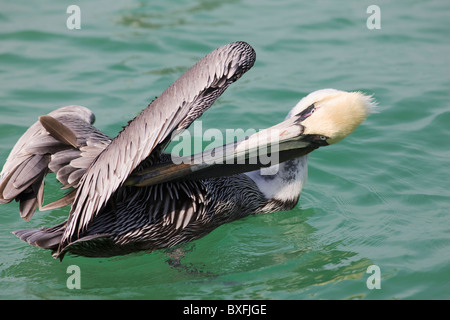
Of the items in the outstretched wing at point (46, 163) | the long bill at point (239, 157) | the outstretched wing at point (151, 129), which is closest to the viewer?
the outstretched wing at point (151, 129)

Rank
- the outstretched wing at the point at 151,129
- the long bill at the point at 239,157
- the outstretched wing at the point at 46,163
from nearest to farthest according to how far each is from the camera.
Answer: the outstretched wing at the point at 151,129, the long bill at the point at 239,157, the outstretched wing at the point at 46,163

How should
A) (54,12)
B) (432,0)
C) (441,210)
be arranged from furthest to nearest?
(432,0) → (54,12) → (441,210)

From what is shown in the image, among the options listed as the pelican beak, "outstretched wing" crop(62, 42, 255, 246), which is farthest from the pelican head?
"outstretched wing" crop(62, 42, 255, 246)

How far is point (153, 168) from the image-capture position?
4.47m

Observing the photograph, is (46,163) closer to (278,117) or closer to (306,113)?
(306,113)

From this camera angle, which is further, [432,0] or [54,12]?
[432,0]

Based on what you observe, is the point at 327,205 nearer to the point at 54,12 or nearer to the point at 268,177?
the point at 268,177

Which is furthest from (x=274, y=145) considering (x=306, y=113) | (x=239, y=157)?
(x=306, y=113)

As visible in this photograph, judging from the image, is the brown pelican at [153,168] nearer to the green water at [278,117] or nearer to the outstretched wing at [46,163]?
the outstretched wing at [46,163]

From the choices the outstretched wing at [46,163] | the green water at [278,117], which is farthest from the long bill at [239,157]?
the green water at [278,117]

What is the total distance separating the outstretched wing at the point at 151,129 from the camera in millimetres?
4086
